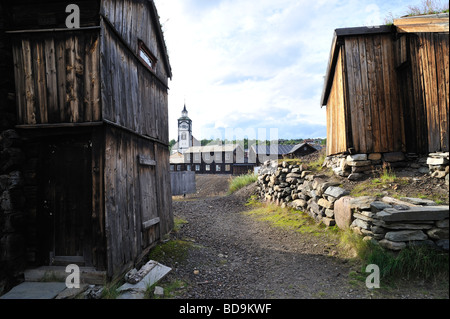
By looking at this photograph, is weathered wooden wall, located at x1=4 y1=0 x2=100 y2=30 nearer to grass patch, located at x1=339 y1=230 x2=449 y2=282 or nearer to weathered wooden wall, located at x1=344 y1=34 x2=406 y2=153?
grass patch, located at x1=339 y1=230 x2=449 y2=282

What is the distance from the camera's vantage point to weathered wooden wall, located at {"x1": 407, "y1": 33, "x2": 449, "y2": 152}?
4.70m

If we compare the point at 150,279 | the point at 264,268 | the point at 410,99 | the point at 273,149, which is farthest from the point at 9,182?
the point at 273,149

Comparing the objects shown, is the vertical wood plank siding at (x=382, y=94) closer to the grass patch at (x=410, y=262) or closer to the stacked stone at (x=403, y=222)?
the stacked stone at (x=403, y=222)

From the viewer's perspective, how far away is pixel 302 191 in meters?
8.70

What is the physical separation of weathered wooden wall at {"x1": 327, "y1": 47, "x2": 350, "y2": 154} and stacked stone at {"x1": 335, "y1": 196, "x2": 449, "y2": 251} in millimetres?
2949

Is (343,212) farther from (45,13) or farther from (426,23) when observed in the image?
(45,13)

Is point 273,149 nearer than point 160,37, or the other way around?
point 160,37

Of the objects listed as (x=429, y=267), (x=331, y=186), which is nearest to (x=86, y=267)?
(x=429, y=267)

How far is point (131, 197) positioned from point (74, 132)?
5.49 feet

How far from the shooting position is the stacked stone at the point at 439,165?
450 centimetres

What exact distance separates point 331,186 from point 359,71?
3653 millimetres

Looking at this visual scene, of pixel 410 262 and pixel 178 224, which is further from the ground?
pixel 410 262

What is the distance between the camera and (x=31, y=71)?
418cm

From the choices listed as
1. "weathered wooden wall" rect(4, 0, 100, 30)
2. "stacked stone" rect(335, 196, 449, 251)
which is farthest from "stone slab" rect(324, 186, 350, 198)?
Result: "weathered wooden wall" rect(4, 0, 100, 30)
